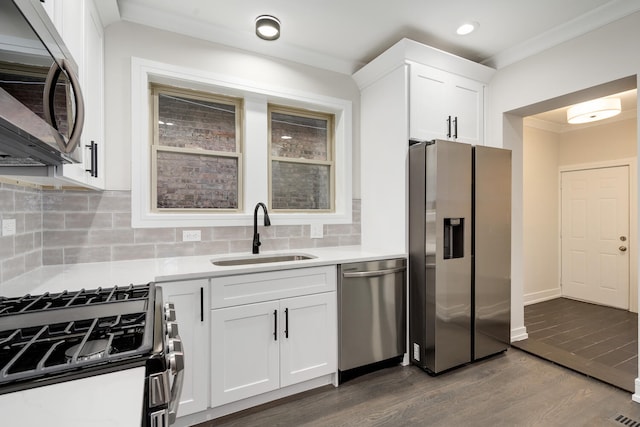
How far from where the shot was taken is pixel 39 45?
2.83 ft

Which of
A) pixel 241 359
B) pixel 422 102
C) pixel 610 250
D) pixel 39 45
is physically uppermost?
pixel 422 102

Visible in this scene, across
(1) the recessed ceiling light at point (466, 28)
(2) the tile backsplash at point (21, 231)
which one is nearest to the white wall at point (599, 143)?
(1) the recessed ceiling light at point (466, 28)

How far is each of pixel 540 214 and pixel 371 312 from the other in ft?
11.9

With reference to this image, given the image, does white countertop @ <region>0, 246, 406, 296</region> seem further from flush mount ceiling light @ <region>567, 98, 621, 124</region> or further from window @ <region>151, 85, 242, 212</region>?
flush mount ceiling light @ <region>567, 98, 621, 124</region>

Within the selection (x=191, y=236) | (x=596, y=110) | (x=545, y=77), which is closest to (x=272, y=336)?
(x=191, y=236)

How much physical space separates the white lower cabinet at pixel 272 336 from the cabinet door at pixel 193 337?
0.05 meters

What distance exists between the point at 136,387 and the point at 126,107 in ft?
7.23

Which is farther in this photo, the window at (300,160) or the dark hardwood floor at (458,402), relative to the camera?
the window at (300,160)

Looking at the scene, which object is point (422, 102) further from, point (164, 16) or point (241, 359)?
point (241, 359)

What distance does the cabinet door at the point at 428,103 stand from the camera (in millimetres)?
2643

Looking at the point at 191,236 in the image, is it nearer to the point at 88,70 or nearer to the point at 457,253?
the point at 88,70

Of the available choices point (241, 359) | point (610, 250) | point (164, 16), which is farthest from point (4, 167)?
point (610, 250)

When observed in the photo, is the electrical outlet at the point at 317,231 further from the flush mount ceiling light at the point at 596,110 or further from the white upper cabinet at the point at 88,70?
the flush mount ceiling light at the point at 596,110

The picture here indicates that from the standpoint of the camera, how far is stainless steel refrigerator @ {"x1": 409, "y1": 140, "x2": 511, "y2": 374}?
7.93 ft
